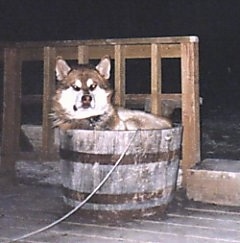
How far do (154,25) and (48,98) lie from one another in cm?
710

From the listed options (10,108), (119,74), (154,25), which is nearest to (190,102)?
(119,74)

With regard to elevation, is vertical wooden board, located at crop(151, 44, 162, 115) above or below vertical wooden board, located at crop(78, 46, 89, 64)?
below

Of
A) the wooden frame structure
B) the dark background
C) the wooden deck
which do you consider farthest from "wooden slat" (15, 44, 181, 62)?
the dark background

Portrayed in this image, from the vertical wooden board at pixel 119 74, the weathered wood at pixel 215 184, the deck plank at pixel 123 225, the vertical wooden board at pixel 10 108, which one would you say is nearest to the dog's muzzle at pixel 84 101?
the deck plank at pixel 123 225

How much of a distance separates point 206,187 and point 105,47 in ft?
4.31

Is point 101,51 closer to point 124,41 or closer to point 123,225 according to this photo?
point 124,41

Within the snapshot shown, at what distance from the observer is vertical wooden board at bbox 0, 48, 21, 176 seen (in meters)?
5.93

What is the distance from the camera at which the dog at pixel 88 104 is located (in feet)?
15.3

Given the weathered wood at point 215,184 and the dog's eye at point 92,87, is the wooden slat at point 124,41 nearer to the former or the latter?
the dog's eye at point 92,87

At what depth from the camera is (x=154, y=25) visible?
41.3 ft

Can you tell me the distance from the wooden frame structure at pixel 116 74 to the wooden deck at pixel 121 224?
53cm

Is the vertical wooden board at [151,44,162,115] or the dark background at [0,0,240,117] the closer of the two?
the vertical wooden board at [151,44,162,115]

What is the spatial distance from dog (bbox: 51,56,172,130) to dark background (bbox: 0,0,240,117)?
16.8 feet

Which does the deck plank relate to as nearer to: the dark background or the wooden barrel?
the wooden barrel
